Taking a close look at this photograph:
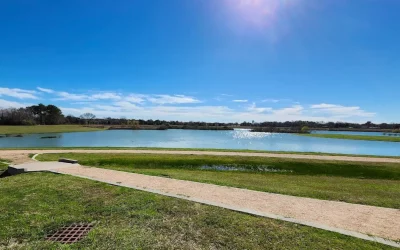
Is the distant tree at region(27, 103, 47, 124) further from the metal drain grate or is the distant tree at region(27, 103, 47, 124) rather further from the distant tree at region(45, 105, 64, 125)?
the metal drain grate

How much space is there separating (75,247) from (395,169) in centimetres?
1599

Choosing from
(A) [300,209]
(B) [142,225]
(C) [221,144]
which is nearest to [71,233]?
(B) [142,225]

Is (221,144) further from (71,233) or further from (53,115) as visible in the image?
(53,115)

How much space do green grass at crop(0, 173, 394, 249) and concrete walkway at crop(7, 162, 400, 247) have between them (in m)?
0.36

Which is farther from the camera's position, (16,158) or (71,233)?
(16,158)

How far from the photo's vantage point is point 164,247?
3.65 m

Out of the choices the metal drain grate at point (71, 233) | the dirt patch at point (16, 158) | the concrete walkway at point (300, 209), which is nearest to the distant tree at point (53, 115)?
the dirt patch at point (16, 158)

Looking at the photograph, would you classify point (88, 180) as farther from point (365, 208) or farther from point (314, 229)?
point (365, 208)

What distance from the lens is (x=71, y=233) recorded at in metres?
4.08

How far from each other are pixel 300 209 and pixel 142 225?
11.7ft

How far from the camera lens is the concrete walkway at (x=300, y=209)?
4535 mm

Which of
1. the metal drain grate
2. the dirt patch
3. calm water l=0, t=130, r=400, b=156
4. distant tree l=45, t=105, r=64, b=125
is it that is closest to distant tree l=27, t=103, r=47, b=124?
distant tree l=45, t=105, r=64, b=125

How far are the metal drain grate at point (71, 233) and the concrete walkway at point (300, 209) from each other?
231 centimetres

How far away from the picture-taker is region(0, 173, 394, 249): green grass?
147 inches
